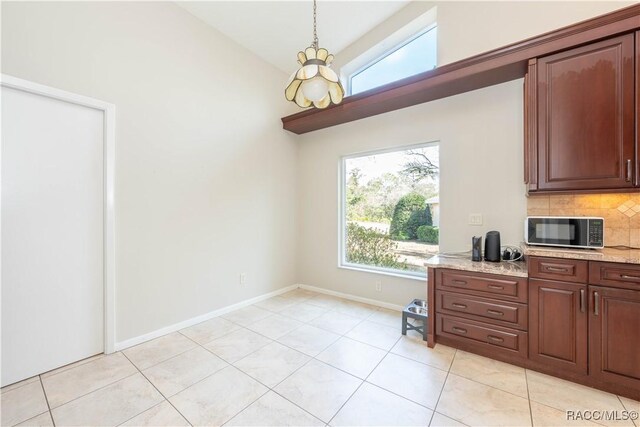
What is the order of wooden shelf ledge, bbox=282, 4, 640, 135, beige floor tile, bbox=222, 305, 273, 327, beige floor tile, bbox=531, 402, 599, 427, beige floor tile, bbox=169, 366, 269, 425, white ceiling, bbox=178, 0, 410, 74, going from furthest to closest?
1. beige floor tile, bbox=222, 305, 273, 327
2. white ceiling, bbox=178, 0, 410, 74
3. wooden shelf ledge, bbox=282, 4, 640, 135
4. beige floor tile, bbox=169, 366, 269, 425
5. beige floor tile, bbox=531, 402, 599, 427

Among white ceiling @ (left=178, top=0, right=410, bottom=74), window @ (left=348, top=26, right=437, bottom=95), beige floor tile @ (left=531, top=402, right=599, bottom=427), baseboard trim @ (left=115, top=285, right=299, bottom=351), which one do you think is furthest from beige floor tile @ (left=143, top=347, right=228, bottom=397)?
window @ (left=348, top=26, right=437, bottom=95)

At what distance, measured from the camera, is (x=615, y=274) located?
5.82ft

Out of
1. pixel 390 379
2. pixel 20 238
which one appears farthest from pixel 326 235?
pixel 20 238

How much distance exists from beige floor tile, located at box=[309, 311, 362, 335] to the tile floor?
19 cm

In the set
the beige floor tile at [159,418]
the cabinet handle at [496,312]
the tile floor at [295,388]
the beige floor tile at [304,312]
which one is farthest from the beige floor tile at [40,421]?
the cabinet handle at [496,312]

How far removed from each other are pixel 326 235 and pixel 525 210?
2.53 meters

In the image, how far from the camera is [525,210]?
2.55 m

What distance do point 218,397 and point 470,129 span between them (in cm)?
344

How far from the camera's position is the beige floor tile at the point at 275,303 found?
11.4ft

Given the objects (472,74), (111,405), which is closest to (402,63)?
(472,74)

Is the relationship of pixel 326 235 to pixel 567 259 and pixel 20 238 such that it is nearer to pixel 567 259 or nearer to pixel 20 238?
pixel 567 259

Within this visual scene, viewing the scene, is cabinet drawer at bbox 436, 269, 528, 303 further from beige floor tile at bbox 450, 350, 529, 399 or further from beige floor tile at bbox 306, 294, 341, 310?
beige floor tile at bbox 306, 294, 341, 310

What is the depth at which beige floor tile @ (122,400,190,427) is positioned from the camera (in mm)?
1596

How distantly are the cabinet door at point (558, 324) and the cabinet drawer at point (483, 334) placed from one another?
0.27 ft
